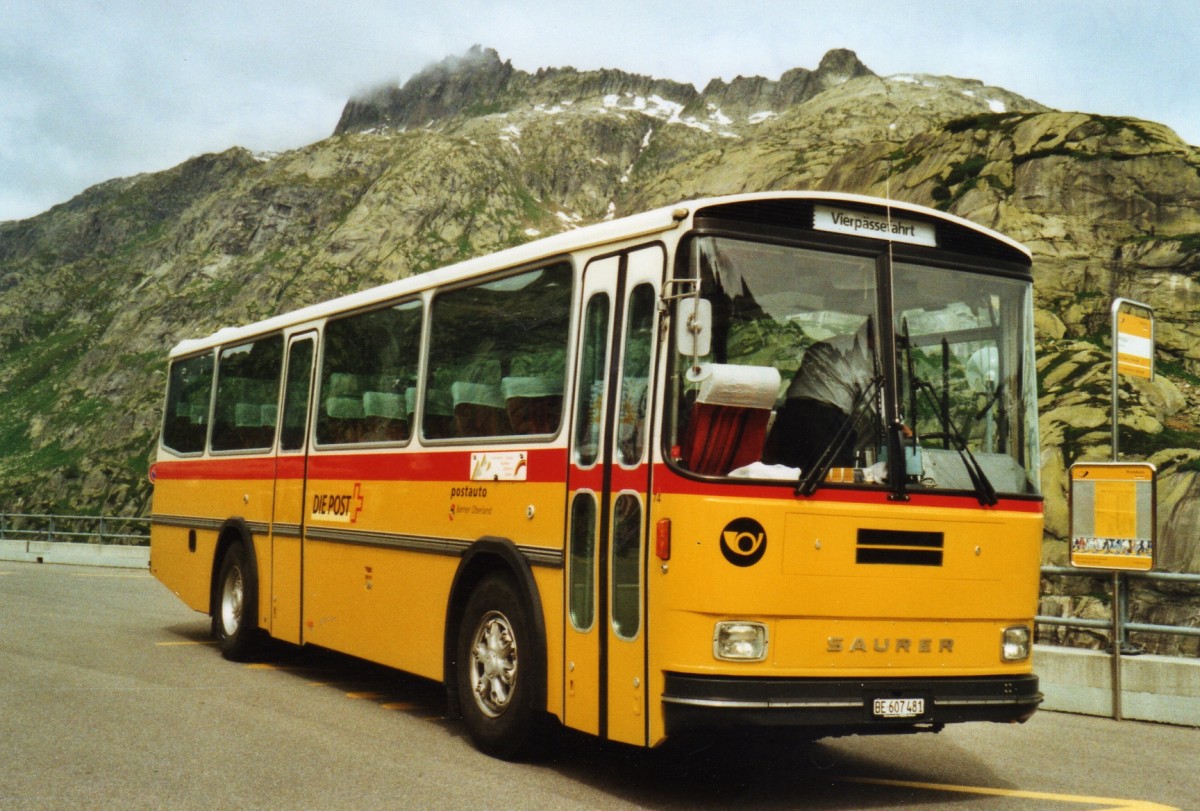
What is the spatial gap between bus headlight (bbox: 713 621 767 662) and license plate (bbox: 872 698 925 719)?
70cm

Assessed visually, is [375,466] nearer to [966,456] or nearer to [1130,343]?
[966,456]

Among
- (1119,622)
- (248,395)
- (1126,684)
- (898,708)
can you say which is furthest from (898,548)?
(248,395)

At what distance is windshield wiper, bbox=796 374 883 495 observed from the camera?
258 inches

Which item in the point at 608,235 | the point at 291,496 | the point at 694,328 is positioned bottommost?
the point at 291,496

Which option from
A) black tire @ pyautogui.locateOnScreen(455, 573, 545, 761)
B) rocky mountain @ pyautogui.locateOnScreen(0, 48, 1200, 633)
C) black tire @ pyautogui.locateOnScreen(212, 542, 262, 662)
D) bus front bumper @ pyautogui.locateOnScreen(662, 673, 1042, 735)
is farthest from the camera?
rocky mountain @ pyautogui.locateOnScreen(0, 48, 1200, 633)

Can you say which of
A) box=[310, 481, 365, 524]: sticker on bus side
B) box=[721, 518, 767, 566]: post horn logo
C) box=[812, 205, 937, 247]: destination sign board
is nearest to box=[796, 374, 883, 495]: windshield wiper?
box=[721, 518, 767, 566]: post horn logo

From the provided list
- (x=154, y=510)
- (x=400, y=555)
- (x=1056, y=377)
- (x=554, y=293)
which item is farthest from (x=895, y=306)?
(x=1056, y=377)

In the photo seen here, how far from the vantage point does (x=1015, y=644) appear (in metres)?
7.14

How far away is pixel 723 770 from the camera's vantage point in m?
7.86

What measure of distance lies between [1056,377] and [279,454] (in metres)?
19.5

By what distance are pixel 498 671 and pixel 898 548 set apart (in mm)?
2582

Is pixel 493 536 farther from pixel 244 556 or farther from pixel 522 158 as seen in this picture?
pixel 522 158

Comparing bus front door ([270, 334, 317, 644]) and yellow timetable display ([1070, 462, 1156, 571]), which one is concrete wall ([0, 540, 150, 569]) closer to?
bus front door ([270, 334, 317, 644])

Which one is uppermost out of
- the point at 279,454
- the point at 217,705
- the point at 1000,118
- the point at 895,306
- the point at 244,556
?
the point at 1000,118
